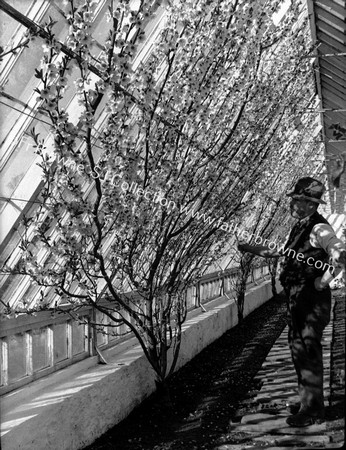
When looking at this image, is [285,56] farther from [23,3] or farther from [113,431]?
[113,431]

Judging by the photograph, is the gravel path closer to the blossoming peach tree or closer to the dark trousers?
the dark trousers

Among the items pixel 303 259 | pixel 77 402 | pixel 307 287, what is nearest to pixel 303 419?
pixel 307 287

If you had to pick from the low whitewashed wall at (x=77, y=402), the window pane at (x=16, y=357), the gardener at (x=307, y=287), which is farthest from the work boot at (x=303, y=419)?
the window pane at (x=16, y=357)

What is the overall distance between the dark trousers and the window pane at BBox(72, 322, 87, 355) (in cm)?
169

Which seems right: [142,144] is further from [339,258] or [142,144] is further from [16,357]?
[339,258]

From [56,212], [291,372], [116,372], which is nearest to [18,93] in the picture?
[56,212]

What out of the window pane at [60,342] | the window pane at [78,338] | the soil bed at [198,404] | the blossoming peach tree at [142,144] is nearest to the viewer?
the blossoming peach tree at [142,144]

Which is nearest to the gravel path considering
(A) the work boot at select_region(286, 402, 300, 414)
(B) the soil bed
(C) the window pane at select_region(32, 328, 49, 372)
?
(B) the soil bed

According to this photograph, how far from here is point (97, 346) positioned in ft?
14.3

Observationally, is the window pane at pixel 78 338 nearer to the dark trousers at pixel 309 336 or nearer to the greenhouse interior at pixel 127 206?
the greenhouse interior at pixel 127 206

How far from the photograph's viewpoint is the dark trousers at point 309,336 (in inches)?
115

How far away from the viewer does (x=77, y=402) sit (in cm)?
339

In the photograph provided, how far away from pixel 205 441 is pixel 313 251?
1.28m

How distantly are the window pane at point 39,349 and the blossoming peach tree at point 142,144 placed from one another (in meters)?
0.19
